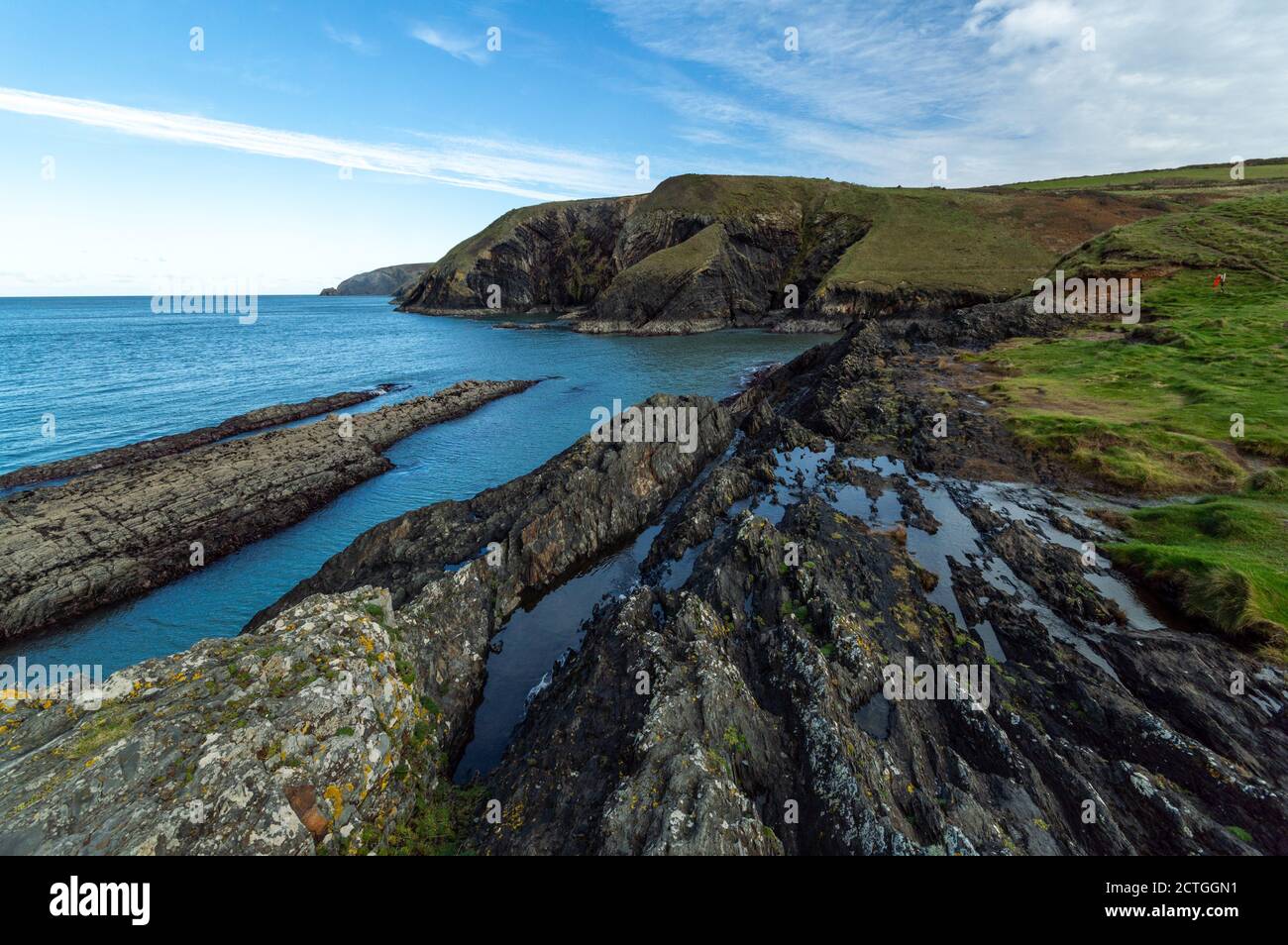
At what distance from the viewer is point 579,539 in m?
27.8

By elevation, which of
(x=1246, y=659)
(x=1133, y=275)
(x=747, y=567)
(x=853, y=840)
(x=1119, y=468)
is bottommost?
(x=853, y=840)

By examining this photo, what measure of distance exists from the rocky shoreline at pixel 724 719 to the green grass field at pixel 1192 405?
2.54m

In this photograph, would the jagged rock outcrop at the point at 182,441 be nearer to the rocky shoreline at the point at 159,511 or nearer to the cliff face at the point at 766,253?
the rocky shoreline at the point at 159,511

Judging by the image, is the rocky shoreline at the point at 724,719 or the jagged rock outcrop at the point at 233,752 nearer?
the jagged rock outcrop at the point at 233,752

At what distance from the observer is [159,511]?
33.2 meters

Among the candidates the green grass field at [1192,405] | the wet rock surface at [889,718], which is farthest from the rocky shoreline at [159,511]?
the green grass field at [1192,405]

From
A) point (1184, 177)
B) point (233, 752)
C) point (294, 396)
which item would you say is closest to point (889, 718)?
point (233, 752)

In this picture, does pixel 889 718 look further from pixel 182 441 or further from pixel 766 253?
pixel 766 253

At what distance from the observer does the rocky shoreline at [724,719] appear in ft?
31.1

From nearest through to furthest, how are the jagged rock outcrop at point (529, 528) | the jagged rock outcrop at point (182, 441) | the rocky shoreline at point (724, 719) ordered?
the rocky shoreline at point (724, 719), the jagged rock outcrop at point (529, 528), the jagged rock outcrop at point (182, 441)

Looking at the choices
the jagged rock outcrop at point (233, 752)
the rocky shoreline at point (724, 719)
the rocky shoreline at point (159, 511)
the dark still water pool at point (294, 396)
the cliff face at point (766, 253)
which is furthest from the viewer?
the cliff face at point (766, 253)
